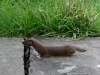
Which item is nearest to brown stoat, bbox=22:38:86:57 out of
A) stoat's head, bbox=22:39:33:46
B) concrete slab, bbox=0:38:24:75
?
stoat's head, bbox=22:39:33:46

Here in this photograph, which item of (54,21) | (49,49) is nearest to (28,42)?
(49,49)

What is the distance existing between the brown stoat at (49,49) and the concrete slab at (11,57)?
0.17 metres

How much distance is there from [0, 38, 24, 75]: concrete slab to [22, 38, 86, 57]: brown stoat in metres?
0.17

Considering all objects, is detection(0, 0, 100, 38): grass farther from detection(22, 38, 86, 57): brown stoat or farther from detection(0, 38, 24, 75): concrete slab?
detection(22, 38, 86, 57): brown stoat

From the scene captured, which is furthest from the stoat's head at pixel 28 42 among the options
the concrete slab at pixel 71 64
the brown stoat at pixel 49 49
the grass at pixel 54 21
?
the grass at pixel 54 21

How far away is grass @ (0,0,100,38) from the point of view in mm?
3691

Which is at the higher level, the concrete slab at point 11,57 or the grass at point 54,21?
the grass at point 54,21

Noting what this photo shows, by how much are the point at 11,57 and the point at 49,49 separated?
346 millimetres

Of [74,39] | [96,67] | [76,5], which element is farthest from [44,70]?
[76,5]

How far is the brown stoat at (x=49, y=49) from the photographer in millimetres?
2945

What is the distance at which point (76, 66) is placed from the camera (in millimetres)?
2801

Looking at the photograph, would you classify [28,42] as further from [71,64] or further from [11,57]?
[71,64]

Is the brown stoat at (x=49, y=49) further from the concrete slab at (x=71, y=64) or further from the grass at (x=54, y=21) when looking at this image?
the grass at (x=54, y=21)

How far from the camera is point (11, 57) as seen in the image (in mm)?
2971
